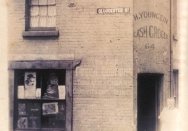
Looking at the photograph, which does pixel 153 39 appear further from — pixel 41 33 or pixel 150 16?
pixel 41 33

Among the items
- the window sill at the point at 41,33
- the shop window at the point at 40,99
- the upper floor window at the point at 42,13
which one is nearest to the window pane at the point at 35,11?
the upper floor window at the point at 42,13

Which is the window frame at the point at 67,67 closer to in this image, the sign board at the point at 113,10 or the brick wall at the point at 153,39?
the sign board at the point at 113,10

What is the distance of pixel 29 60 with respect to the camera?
1229 centimetres

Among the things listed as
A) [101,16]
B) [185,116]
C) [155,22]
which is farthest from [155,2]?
[185,116]

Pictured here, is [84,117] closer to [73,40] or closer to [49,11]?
[73,40]

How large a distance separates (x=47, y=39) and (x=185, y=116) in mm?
4635

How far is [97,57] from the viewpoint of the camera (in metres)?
11.9

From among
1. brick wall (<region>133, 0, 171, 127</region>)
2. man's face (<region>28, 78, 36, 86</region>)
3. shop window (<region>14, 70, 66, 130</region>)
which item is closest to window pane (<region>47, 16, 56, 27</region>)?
shop window (<region>14, 70, 66, 130</region>)

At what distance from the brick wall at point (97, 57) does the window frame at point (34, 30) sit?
0.66 ft

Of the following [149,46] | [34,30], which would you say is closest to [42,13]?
[34,30]

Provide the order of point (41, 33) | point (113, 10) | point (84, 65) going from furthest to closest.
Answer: point (41, 33) < point (84, 65) < point (113, 10)

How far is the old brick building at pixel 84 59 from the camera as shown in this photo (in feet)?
38.5

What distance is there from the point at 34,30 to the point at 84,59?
1.65 meters

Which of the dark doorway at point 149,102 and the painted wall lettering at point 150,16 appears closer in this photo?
the painted wall lettering at point 150,16
